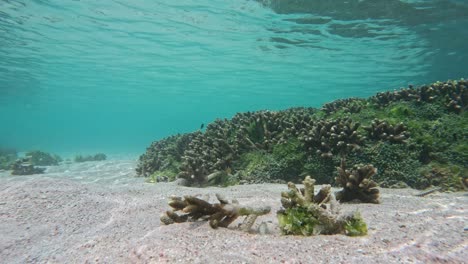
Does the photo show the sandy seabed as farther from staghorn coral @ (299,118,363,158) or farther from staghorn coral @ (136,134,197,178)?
staghorn coral @ (136,134,197,178)

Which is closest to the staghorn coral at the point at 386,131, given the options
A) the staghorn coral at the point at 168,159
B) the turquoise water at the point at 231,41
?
the staghorn coral at the point at 168,159

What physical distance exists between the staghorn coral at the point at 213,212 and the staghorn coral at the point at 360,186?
6.03ft

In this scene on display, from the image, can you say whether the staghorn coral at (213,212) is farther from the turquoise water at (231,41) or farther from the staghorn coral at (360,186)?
the turquoise water at (231,41)

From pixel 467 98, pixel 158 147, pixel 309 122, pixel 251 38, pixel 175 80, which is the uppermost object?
pixel 251 38

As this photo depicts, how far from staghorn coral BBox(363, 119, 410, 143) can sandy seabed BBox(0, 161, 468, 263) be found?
4.68 ft

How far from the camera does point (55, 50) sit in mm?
28047

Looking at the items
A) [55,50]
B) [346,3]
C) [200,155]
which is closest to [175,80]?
[55,50]

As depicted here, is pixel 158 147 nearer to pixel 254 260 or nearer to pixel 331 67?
pixel 254 260

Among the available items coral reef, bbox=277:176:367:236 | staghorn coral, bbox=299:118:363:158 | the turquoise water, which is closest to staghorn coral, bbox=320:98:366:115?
staghorn coral, bbox=299:118:363:158

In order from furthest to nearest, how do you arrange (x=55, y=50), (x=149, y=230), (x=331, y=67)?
(x=331, y=67), (x=55, y=50), (x=149, y=230)

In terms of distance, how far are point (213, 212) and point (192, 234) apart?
1.58ft

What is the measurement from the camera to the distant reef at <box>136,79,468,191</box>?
586cm

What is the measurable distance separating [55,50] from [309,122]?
30.2 metres

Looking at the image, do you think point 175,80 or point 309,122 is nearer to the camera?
point 309,122
